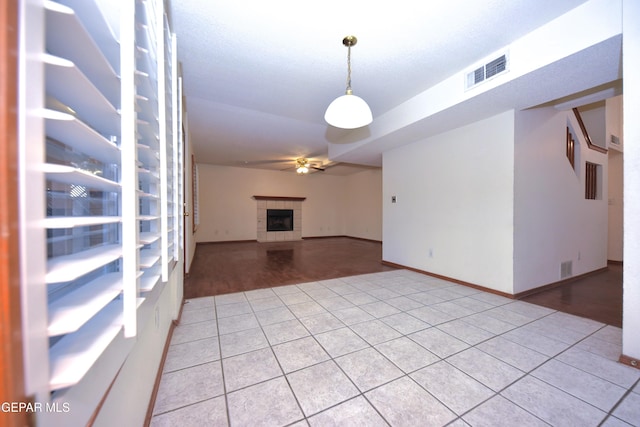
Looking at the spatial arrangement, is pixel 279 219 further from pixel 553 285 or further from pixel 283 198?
pixel 553 285

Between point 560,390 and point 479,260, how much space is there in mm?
1997

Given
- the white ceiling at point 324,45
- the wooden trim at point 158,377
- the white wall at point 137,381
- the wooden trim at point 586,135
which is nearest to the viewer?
the white wall at point 137,381

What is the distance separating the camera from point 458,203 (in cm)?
348

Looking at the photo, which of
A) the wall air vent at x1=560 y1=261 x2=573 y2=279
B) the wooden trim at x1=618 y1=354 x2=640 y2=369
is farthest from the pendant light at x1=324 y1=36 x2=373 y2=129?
the wall air vent at x1=560 y1=261 x2=573 y2=279

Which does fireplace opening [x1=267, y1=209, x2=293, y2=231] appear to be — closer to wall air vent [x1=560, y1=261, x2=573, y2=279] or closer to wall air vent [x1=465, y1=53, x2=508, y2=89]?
wall air vent [x1=465, y1=53, x2=508, y2=89]

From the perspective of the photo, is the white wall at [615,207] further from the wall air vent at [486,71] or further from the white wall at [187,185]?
the white wall at [187,185]

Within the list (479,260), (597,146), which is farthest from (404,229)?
(597,146)

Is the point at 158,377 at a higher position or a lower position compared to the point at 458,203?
lower

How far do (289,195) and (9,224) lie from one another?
8397mm

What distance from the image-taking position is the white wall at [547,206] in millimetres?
2934

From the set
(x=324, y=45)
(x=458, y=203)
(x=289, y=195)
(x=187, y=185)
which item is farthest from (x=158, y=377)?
(x=289, y=195)

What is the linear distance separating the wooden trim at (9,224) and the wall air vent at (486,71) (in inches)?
121

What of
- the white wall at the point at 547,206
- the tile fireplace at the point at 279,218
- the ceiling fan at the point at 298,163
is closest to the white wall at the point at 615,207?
the white wall at the point at 547,206

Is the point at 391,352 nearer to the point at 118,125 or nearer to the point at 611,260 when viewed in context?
the point at 118,125
